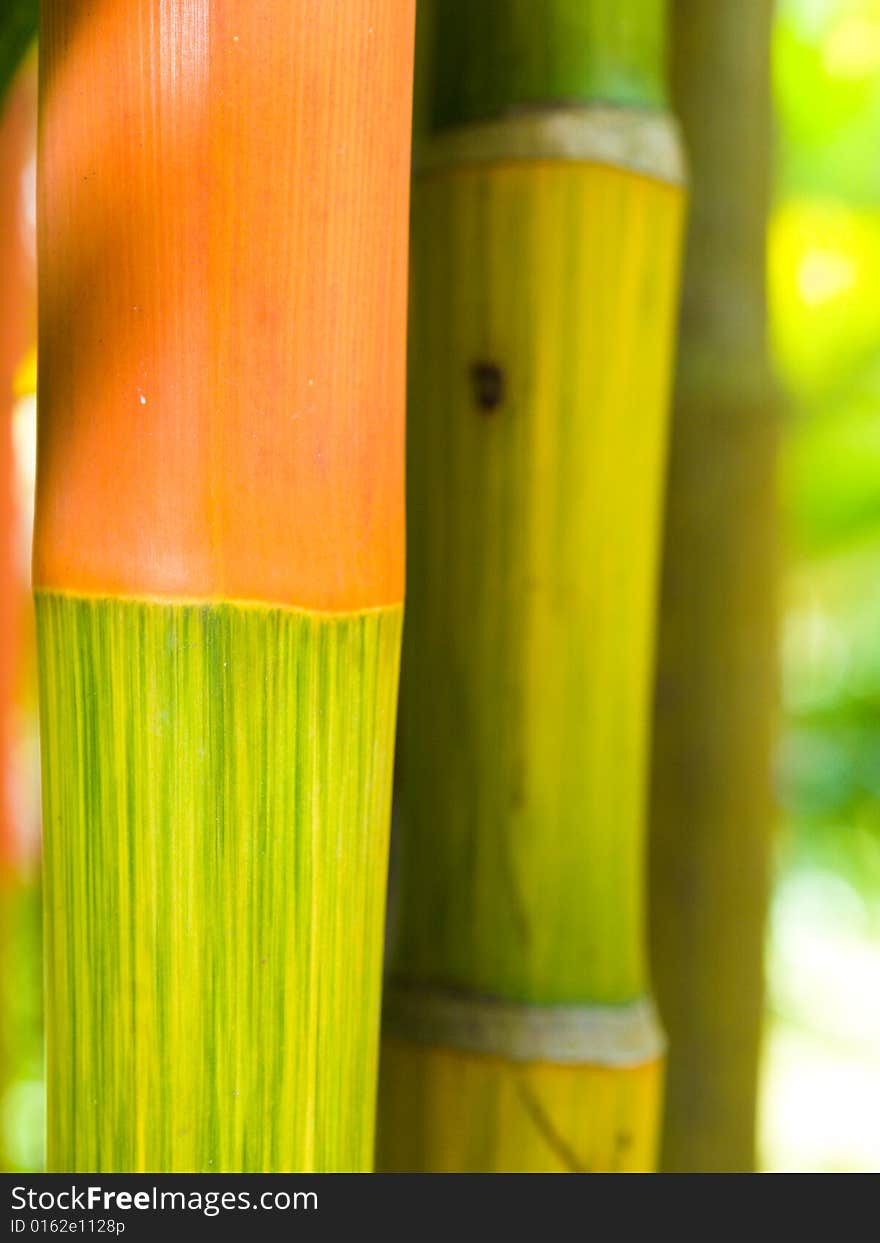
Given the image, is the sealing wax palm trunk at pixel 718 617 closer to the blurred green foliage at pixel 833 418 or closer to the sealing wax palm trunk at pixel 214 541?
the sealing wax palm trunk at pixel 214 541

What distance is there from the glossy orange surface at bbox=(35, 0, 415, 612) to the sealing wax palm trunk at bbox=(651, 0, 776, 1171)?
0.86 feet

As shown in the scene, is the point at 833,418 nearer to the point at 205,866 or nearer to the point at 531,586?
the point at 531,586

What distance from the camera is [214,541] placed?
29 cm

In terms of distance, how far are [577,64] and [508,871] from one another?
0.23 m

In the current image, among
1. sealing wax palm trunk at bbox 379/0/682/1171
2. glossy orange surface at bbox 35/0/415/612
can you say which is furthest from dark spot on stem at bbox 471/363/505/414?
glossy orange surface at bbox 35/0/415/612

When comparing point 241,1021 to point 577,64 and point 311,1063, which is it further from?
point 577,64

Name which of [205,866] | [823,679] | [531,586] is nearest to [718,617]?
[531,586]

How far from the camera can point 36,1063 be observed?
3.73 feet

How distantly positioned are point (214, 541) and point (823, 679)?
189 cm

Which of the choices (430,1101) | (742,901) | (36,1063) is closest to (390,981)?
(430,1101)

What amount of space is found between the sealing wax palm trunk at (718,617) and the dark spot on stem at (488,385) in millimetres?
151

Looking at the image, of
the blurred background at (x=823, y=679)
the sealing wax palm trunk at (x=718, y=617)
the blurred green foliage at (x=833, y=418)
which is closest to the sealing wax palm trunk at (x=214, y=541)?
the sealing wax palm trunk at (x=718, y=617)

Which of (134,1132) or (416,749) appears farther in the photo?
(416,749)

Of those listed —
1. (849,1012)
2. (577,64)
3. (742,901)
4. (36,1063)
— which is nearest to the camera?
(577,64)
